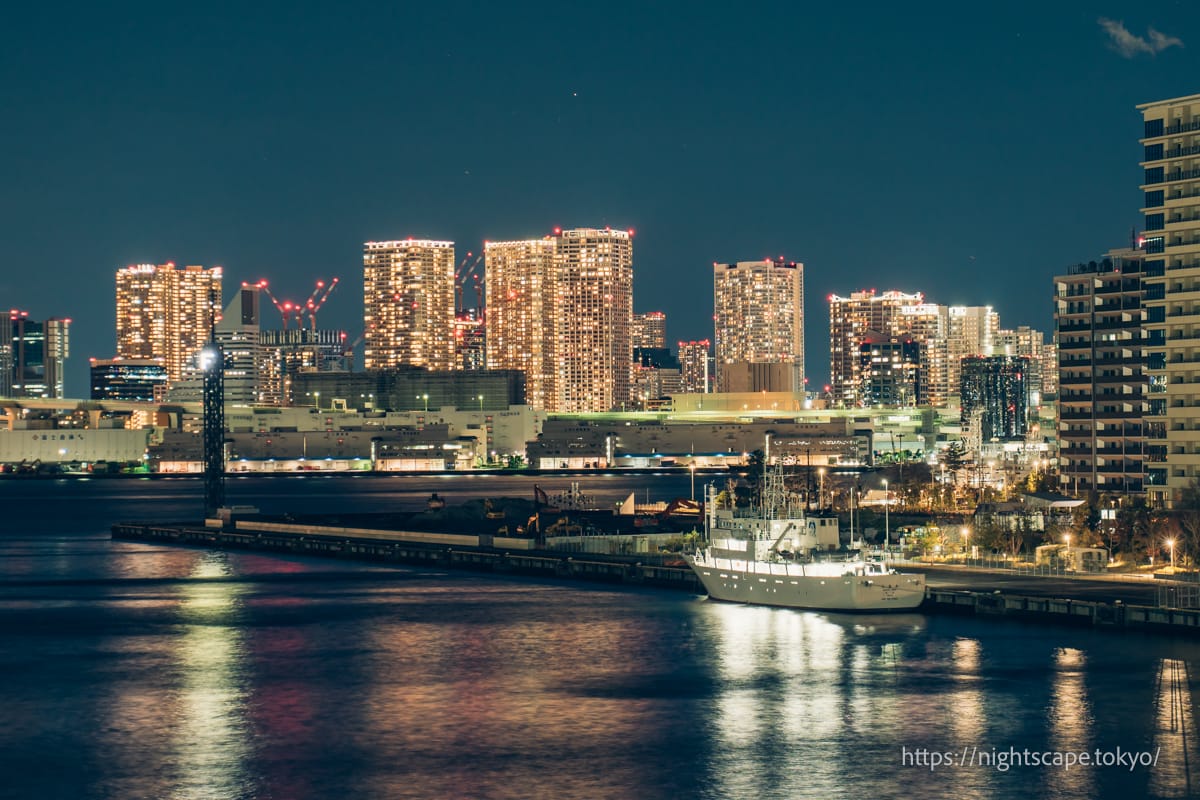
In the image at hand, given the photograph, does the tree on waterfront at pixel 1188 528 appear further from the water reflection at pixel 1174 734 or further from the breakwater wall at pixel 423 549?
the water reflection at pixel 1174 734

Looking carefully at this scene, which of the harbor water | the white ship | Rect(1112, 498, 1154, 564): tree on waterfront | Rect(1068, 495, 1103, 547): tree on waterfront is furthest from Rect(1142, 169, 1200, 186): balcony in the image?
the harbor water

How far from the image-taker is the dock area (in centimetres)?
5278

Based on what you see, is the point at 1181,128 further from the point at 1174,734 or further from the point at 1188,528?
the point at 1174,734

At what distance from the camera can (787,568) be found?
60.8 m

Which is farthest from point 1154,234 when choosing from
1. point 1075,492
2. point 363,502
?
point 363,502

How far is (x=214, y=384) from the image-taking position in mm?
108625

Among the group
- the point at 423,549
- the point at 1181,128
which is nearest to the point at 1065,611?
the point at 1181,128

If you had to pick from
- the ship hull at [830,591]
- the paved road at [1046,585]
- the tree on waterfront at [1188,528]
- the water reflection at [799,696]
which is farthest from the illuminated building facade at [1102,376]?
the water reflection at [799,696]

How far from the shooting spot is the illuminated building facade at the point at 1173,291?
8462 centimetres

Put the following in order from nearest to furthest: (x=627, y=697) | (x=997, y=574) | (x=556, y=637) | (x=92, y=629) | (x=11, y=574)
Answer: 1. (x=627, y=697)
2. (x=556, y=637)
3. (x=92, y=629)
4. (x=997, y=574)
5. (x=11, y=574)

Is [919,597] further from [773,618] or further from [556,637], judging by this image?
[556,637]

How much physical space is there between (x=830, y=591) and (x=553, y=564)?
22907mm

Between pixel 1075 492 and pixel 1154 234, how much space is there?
19501mm

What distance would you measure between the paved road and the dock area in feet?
0.35
